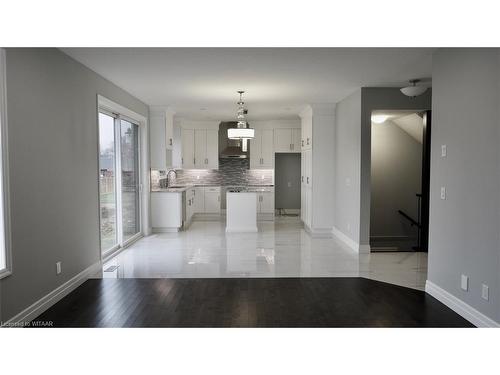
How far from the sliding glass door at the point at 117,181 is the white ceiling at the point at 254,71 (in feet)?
2.20

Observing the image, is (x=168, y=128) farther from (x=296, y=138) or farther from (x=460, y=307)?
(x=460, y=307)

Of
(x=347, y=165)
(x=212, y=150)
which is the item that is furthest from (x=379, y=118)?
(x=212, y=150)

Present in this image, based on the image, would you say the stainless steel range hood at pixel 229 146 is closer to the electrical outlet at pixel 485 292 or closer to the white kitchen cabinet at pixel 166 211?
the white kitchen cabinet at pixel 166 211

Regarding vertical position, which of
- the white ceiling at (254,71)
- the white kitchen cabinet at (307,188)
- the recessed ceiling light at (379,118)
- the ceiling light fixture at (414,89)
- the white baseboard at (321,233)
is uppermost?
the white ceiling at (254,71)

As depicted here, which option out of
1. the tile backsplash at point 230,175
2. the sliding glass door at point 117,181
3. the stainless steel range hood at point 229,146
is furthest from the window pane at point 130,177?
the tile backsplash at point 230,175

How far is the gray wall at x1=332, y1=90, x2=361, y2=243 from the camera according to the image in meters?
6.43

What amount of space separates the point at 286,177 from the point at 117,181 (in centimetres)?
597

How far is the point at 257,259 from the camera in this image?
590 centimetres

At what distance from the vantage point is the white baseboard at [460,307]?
323 cm

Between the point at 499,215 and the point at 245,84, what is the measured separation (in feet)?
12.7

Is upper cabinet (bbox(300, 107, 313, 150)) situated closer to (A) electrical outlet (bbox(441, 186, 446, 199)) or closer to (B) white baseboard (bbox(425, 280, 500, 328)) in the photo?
(A) electrical outlet (bbox(441, 186, 446, 199))

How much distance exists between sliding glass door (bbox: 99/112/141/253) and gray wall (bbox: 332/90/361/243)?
3.71m

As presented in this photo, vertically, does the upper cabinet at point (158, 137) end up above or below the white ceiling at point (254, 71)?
below
